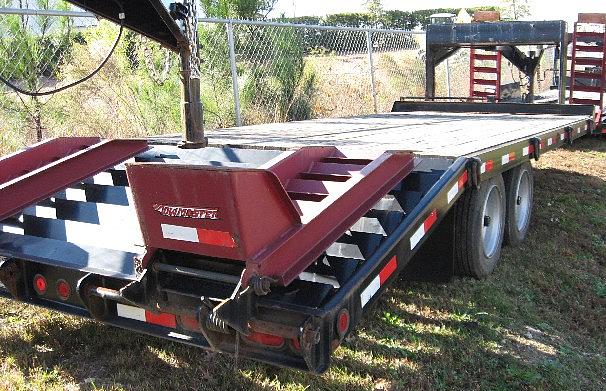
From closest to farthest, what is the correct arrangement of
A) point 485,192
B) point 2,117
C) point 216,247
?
point 216,247 < point 485,192 < point 2,117

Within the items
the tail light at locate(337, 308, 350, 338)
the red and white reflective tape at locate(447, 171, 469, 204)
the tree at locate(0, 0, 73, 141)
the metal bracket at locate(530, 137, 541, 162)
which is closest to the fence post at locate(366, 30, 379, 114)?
the tree at locate(0, 0, 73, 141)

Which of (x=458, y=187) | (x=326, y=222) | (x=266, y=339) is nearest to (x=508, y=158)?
(x=458, y=187)

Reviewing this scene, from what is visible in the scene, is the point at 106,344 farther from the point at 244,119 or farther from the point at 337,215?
the point at 244,119

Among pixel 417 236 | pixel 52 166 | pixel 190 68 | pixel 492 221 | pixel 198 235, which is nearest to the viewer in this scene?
pixel 198 235

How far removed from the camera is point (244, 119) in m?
8.21

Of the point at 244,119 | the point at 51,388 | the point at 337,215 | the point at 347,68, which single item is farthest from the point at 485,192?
the point at 347,68

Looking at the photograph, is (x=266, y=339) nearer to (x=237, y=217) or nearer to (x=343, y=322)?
(x=343, y=322)

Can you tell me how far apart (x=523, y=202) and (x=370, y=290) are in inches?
126

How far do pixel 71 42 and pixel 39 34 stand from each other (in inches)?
19.0

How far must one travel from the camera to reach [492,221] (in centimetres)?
489

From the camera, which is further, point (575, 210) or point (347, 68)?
point (347, 68)

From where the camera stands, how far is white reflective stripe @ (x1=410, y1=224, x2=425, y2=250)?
3.28 metres

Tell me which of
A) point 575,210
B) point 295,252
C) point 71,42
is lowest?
point 575,210

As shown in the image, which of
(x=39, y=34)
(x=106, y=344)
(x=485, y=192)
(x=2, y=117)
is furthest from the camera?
(x=39, y=34)
